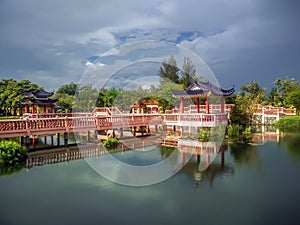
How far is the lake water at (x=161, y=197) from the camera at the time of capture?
5.13m

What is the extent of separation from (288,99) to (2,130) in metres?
26.5

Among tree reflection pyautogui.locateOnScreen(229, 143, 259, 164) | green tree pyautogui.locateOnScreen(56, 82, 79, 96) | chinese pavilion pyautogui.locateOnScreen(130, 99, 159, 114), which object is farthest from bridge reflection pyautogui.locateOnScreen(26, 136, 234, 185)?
green tree pyautogui.locateOnScreen(56, 82, 79, 96)

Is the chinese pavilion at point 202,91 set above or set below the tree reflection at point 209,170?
above

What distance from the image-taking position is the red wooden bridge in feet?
35.7

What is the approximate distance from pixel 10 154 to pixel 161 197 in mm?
5877

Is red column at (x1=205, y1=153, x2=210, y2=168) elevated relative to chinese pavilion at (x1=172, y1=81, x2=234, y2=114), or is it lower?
lower

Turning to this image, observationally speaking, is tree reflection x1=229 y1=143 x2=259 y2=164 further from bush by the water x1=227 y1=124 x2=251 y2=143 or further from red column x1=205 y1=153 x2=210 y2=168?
bush by the water x1=227 y1=124 x2=251 y2=143

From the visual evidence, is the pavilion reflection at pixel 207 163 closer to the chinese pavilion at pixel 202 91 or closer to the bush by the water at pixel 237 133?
the bush by the water at pixel 237 133

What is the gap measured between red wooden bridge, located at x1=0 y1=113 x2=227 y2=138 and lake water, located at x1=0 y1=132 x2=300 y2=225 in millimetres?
2747

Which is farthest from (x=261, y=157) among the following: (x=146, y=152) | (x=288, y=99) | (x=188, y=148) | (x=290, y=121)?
(x=288, y=99)

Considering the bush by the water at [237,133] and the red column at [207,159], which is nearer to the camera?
the red column at [207,159]

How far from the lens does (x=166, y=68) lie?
31469mm

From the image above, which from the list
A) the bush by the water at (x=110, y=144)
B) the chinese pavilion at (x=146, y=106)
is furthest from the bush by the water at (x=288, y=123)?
the bush by the water at (x=110, y=144)

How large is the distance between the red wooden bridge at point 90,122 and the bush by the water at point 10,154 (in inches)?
47.7
